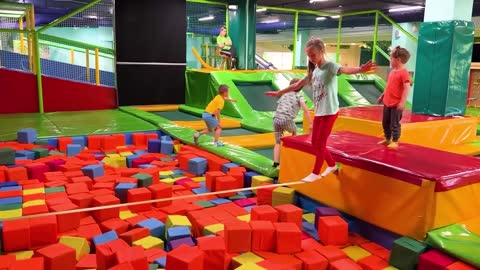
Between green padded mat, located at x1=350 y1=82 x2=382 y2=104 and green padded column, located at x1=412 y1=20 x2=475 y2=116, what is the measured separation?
4.80 meters

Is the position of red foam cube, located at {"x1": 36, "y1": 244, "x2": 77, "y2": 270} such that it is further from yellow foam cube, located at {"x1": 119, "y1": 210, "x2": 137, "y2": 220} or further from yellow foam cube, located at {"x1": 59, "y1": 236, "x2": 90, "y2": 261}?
yellow foam cube, located at {"x1": 119, "y1": 210, "x2": 137, "y2": 220}

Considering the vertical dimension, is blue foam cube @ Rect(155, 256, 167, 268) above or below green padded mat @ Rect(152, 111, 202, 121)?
below

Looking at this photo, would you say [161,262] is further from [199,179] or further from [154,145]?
[154,145]

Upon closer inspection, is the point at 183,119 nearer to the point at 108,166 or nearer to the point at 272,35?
the point at 108,166

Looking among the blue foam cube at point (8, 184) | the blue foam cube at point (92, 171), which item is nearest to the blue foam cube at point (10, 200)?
the blue foam cube at point (8, 184)

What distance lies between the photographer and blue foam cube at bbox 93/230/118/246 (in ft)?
10.5

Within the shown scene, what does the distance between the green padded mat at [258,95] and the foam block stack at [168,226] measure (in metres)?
4.43

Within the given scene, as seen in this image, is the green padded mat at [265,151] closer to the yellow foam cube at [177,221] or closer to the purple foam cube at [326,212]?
the purple foam cube at [326,212]

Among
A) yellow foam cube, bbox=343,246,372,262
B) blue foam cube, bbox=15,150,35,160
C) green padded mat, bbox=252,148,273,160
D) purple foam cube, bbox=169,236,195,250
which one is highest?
blue foam cube, bbox=15,150,35,160

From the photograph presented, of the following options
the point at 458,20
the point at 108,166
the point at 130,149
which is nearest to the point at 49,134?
the point at 130,149

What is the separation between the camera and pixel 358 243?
134 inches

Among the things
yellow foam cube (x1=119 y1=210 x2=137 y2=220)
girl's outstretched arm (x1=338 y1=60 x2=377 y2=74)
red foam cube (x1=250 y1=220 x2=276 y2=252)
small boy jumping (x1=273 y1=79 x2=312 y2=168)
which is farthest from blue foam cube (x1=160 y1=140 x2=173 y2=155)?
girl's outstretched arm (x1=338 y1=60 x2=377 y2=74)

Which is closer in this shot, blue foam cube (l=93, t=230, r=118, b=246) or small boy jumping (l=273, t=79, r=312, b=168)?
blue foam cube (l=93, t=230, r=118, b=246)

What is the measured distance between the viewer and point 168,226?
3545 mm
